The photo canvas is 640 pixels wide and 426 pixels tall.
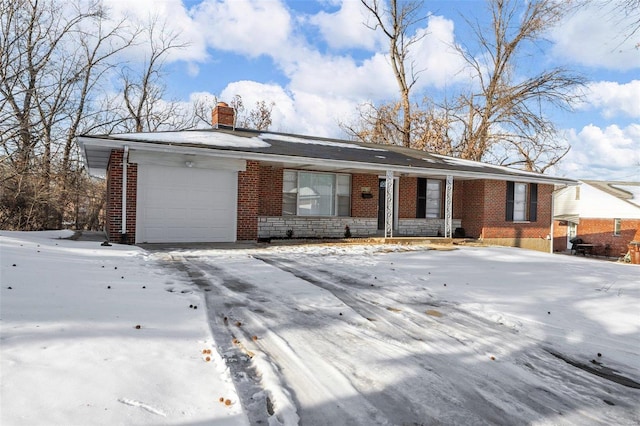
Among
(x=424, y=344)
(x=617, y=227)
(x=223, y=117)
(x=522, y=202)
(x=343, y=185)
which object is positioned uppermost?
(x=223, y=117)

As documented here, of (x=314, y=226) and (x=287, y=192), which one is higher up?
(x=287, y=192)

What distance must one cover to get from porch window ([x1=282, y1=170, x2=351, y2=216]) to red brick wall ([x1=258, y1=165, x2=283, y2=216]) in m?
0.20

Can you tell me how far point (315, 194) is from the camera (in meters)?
14.6

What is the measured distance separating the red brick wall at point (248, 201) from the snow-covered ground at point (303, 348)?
502 cm

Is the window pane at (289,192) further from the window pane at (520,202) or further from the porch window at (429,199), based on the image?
the window pane at (520,202)

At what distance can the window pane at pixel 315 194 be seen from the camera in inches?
565

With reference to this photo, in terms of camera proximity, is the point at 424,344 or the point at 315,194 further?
the point at 315,194

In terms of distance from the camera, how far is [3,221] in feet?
46.3

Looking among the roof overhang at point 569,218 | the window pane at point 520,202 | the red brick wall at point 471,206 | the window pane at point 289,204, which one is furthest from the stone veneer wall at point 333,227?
the roof overhang at point 569,218

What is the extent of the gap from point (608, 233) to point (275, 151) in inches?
1119

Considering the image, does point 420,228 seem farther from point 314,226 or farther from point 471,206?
point 314,226

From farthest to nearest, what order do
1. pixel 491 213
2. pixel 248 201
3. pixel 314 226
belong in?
pixel 491 213 < pixel 314 226 < pixel 248 201

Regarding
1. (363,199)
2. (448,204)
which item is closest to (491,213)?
(448,204)

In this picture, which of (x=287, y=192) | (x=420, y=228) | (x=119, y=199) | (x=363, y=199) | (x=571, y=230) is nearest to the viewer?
(x=119, y=199)
